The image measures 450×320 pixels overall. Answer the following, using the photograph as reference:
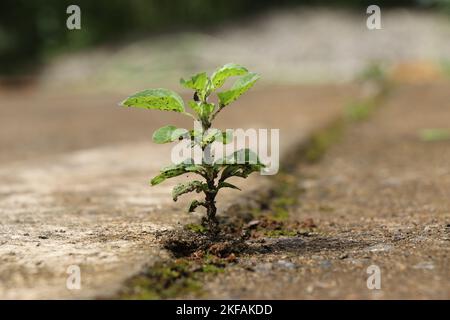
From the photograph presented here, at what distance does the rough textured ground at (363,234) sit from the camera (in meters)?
1.46

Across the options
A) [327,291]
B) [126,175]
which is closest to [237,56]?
[126,175]

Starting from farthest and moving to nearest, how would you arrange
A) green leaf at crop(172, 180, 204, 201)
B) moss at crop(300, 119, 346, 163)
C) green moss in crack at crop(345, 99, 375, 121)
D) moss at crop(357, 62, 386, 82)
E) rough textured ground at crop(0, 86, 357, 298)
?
moss at crop(357, 62, 386, 82) < green moss in crack at crop(345, 99, 375, 121) < moss at crop(300, 119, 346, 163) < green leaf at crop(172, 180, 204, 201) < rough textured ground at crop(0, 86, 357, 298)

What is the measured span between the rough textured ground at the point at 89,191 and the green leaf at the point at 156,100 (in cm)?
37

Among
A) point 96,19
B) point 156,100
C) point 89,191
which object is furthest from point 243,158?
point 96,19

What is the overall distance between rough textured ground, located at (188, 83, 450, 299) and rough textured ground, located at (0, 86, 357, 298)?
0.91 feet

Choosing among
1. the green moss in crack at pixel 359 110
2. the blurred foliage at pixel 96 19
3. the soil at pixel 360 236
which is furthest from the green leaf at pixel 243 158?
the blurred foliage at pixel 96 19

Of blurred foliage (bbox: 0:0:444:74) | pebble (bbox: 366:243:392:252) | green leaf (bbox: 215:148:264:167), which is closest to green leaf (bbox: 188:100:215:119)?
green leaf (bbox: 215:148:264:167)

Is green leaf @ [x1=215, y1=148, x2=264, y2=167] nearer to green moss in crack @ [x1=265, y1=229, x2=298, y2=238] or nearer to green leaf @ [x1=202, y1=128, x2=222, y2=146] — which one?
green leaf @ [x1=202, y1=128, x2=222, y2=146]

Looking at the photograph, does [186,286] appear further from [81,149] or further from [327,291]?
[81,149]

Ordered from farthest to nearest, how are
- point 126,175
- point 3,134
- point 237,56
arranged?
point 237,56, point 3,134, point 126,175

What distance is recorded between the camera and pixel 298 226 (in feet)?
7.13

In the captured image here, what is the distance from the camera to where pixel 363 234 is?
1.97m

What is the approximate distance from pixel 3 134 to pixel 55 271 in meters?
4.46

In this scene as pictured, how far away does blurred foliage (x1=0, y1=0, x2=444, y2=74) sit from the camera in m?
14.5
